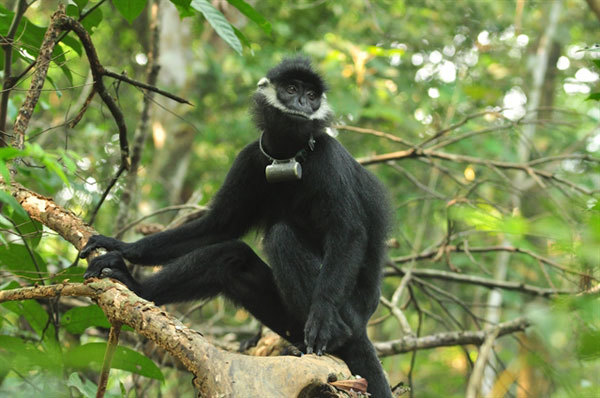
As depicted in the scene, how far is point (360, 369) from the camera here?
12.4ft

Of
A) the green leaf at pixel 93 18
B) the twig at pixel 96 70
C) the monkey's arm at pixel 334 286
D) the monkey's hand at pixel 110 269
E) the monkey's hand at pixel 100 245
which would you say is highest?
the green leaf at pixel 93 18

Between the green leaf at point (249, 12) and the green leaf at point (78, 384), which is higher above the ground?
the green leaf at point (249, 12)

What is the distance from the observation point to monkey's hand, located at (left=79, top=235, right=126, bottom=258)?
3244 mm

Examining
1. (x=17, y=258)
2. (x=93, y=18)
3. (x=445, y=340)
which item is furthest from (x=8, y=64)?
(x=445, y=340)

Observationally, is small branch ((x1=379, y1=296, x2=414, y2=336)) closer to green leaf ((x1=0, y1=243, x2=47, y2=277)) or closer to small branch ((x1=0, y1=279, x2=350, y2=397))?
small branch ((x1=0, y1=279, x2=350, y2=397))

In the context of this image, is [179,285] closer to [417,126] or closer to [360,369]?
[360,369]

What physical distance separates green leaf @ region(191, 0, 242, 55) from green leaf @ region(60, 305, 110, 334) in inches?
69.2

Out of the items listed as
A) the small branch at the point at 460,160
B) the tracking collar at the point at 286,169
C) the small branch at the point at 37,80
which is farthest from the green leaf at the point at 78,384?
the small branch at the point at 460,160

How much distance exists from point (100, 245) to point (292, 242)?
3.97 ft

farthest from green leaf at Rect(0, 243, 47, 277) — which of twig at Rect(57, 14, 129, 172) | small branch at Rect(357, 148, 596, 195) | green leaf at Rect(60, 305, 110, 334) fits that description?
small branch at Rect(357, 148, 596, 195)

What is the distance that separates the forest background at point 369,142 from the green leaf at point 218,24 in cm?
2

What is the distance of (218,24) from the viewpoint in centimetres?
360

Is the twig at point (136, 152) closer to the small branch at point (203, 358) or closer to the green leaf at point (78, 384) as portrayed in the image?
the green leaf at point (78, 384)

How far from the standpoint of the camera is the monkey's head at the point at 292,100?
415 cm
